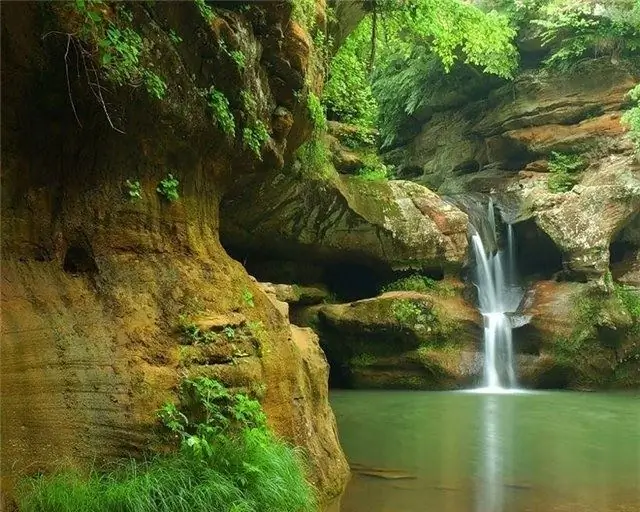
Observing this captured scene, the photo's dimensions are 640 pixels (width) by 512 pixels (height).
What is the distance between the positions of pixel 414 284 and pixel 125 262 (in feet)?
40.0

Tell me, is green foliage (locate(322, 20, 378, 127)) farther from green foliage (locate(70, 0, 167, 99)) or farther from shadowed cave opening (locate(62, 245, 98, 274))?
shadowed cave opening (locate(62, 245, 98, 274))

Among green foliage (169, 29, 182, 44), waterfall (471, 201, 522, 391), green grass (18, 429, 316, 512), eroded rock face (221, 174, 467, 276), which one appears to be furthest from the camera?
waterfall (471, 201, 522, 391)

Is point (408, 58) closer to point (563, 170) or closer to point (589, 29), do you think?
point (589, 29)

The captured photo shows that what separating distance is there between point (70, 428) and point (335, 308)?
11542mm

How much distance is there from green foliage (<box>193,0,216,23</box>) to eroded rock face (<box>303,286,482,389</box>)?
35.2 ft

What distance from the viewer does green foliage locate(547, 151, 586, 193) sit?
18250 mm

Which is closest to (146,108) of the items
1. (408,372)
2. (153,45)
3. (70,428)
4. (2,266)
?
(153,45)

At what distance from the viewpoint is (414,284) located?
17062 millimetres

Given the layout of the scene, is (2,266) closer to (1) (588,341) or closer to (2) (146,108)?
(2) (146,108)

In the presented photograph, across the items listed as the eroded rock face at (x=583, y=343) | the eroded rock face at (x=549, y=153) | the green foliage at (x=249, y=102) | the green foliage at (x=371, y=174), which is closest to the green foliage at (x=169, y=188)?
the green foliage at (x=249, y=102)

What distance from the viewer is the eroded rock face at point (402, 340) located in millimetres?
15859

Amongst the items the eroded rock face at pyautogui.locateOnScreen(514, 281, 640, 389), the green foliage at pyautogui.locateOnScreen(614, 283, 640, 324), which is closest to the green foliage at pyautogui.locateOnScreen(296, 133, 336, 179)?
the eroded rock face at pyautogui.locateOnScreen(514, 281, 640, 389)

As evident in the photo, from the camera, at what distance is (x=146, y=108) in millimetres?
5688

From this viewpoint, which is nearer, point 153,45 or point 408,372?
point 153,45
